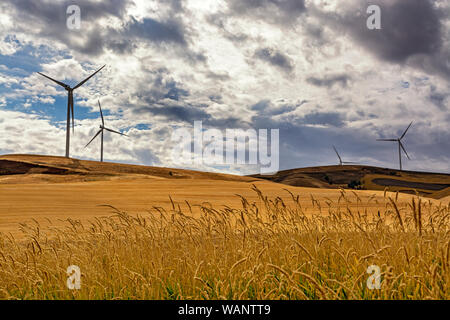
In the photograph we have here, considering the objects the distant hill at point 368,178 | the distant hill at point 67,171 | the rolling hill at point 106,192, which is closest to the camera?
the rolling hill at point 106,192

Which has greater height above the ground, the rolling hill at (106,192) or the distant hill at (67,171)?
the distant hill at (67,171)

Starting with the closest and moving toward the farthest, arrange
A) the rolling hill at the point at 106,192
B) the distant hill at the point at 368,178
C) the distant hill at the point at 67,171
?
the rolling hill at the point at 106,192, the distant hill at the point at 67,171, the distant hill at the point at 368,178

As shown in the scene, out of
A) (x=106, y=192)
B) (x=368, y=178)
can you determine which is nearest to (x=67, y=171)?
(x=106, y=192)

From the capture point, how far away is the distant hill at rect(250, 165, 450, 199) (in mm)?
66875

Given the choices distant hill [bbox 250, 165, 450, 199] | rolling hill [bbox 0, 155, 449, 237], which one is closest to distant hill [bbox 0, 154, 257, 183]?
rolling hill [bbox 0, 155, 449, 237]

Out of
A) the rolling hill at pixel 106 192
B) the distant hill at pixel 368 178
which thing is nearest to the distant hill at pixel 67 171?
the rolling hill at pixel 106 192

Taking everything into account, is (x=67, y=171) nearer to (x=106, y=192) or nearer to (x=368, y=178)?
(x=106, y=192)

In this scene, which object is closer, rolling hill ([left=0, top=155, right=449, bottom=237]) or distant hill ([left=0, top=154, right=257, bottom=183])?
rolling hill ([left=0, top=155, right=449, bottom=237])

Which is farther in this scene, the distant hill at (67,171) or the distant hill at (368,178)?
the distant hill at (368,178)

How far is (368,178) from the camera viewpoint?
72.1 metres

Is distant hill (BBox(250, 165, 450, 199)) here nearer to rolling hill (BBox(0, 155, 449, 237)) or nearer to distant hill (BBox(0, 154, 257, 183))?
distant hill (BBox(0, 154, 257, 183))

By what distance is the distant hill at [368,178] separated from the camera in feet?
219

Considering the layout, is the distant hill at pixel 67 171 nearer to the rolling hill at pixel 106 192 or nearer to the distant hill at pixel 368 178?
the rolling hill at pixel 106 192

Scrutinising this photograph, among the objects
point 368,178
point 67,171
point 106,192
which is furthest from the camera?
point 368,178
